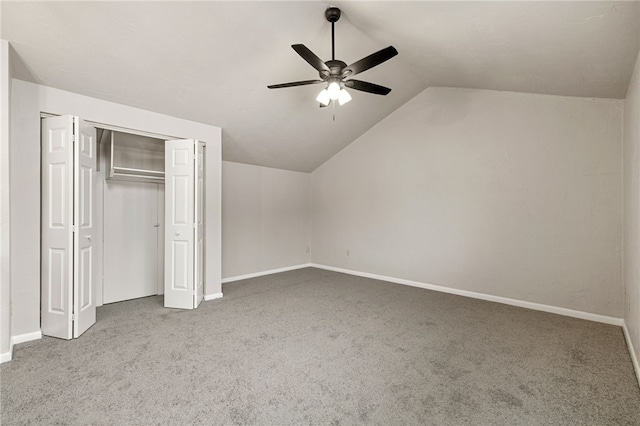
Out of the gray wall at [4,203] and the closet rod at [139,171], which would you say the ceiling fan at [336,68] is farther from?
the closet rod at [139,171]

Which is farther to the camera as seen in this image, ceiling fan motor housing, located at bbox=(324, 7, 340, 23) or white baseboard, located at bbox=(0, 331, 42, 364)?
ceiling fan motor housing, located at bbox=(324, 7, 340, 23)

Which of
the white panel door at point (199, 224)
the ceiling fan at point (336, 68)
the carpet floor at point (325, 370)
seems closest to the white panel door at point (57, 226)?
the carpet floor at point (325, 370)

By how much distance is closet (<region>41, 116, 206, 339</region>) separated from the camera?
2861 millimetres

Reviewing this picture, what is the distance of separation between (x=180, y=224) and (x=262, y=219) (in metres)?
2.24

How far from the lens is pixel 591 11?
6.45 ft

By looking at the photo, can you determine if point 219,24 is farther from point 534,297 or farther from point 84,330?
point 534,297

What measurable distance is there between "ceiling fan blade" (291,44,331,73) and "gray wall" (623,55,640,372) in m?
2.64

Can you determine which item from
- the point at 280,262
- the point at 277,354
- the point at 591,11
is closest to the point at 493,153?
the point at 591,11

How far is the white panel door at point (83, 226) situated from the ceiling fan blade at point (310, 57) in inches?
93.4

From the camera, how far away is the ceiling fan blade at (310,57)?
2.34 m

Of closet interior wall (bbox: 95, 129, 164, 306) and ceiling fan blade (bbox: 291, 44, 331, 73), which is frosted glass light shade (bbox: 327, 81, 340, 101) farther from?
closet interior wall (bbox: 95, 129, 164, 306)

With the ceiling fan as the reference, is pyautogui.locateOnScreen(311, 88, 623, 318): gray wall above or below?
below

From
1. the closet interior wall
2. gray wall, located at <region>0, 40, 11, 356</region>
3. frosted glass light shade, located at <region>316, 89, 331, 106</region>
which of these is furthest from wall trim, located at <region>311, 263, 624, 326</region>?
gray wall, located at <region>0, 40, 11, 356</region>

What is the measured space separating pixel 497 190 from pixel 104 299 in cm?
581
